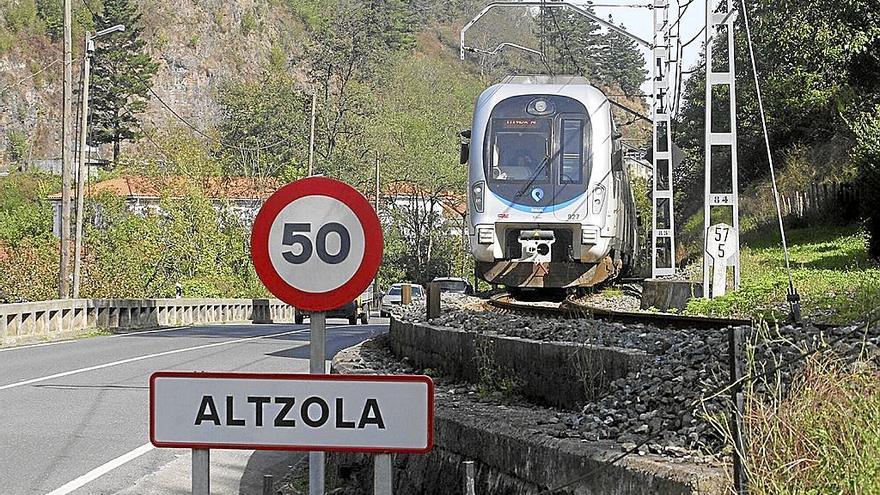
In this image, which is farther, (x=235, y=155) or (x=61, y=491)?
(x=235, y=155)

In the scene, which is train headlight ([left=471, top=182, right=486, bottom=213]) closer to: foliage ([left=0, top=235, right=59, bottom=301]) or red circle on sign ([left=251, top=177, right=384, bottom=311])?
red circle on sign ([left=251, top=177, right=384, bottom=311])

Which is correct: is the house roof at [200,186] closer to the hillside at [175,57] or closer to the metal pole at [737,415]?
the metal pole at [737,415]

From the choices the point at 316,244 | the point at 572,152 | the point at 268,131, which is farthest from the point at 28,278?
the point at 268,131

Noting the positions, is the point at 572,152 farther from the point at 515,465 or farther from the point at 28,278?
the point at 28,278

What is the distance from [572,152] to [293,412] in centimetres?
1587

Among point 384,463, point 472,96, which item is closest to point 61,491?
point 384,463

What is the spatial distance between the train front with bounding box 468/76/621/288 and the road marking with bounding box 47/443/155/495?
31.4ft

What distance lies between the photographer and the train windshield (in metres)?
20.1

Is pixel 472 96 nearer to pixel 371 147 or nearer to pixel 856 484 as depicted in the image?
pixel 371 147

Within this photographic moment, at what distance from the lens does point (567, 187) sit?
787 inches

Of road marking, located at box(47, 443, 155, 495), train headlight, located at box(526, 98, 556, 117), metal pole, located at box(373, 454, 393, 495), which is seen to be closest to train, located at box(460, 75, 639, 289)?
train headlight, located at box(526, 98, 556, 117)

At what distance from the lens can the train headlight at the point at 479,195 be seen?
20.1m

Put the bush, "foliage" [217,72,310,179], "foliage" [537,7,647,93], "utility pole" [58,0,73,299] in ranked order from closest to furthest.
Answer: the bush → "utility pole" [58,0,73,299] → "foliage" [217,72,310,179] → "foliage" [537,7,647,93]

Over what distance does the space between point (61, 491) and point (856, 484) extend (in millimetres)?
6004
